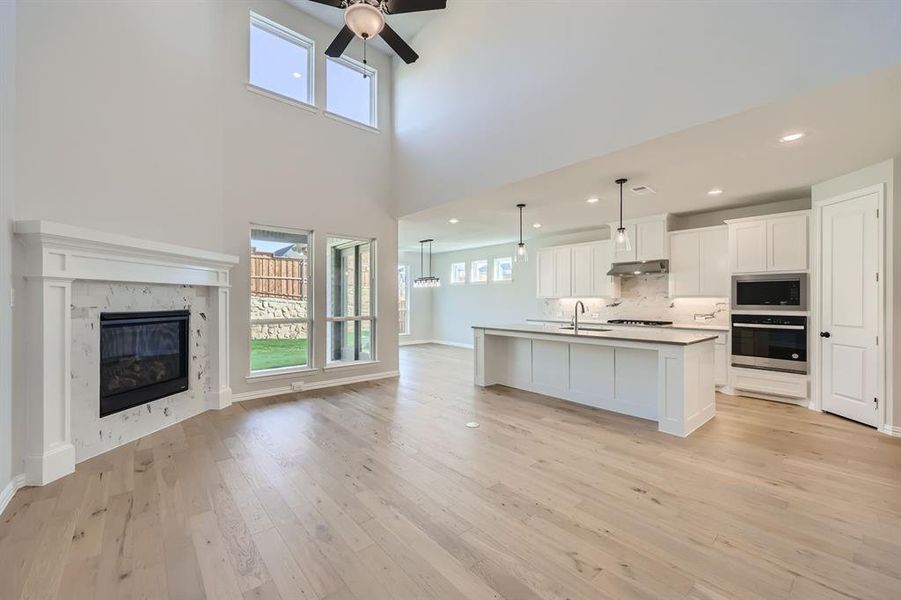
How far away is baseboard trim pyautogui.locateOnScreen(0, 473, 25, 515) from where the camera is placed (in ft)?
7.76

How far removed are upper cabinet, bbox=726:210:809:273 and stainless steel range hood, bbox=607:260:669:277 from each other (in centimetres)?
91

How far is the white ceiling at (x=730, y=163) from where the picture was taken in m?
2.62

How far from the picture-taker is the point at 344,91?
19.1 feet

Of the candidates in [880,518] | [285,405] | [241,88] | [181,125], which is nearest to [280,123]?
[241,88]

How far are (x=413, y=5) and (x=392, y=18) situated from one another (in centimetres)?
268

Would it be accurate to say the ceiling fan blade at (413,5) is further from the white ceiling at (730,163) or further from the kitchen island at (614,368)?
the kitchen island at (614,368)

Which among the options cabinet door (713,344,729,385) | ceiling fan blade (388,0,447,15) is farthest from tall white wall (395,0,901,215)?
cabinet door (713,344,729,385)

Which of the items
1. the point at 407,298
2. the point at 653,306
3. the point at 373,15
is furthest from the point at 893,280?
the point at 407,298

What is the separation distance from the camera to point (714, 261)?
18.0 feet

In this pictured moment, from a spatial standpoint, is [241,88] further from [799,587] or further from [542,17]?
[799,587]

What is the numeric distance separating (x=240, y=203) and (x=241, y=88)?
1472 mm

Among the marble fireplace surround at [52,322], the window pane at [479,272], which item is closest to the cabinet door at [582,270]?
the window pane at [479,272]

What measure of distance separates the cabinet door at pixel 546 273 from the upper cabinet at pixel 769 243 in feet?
10.1

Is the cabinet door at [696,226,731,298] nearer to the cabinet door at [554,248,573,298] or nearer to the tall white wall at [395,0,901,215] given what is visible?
the cabinet door at [554,248,573,298]
